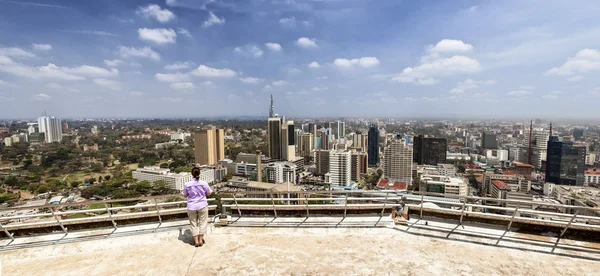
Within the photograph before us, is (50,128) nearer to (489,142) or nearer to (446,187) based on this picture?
(446,187)

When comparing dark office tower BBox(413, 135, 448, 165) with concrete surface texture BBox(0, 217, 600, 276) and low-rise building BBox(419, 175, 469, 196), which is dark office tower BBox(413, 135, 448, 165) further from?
concrete surface texture BBox(0, 217, 600, 276)

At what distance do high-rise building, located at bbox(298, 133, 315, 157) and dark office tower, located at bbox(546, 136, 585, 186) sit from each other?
117 ft

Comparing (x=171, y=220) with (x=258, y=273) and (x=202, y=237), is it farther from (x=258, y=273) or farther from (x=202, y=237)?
(x=258, y=273)

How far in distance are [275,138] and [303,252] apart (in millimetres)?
45828

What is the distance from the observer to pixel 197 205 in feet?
10.4

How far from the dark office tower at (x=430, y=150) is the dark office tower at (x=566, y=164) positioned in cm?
1403

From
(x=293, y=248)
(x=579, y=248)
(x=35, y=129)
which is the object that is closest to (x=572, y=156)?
(x=579, y=248)

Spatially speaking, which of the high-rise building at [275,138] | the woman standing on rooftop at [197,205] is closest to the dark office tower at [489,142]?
the high-rise building at [275,138]

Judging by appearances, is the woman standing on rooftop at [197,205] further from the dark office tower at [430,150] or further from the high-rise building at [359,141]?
the high-rise building at [359,141]

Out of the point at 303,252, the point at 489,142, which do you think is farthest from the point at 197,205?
the point at 489,142

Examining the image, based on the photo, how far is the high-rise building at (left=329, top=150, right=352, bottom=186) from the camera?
33.4 meters

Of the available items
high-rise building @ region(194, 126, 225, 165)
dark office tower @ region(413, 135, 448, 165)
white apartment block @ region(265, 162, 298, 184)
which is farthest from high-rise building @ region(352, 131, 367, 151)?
high-rise building @ region(194, 126, 225, 165)

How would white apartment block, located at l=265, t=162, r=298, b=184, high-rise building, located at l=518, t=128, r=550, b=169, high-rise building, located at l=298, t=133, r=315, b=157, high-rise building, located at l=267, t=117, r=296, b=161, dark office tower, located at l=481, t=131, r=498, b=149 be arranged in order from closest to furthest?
1. white apartment block, located at l=265, t=162, r=298, b=184
2. high-rise building, located at l=518, t=128, r=550, b=169
3. high-rise building, located at l=267, t=117, r=296, b=161
4. high-rise building, located at l=298, t=133, r=315, b=157
5. dark office tower, located at l=481, t=131, r=498, b=149

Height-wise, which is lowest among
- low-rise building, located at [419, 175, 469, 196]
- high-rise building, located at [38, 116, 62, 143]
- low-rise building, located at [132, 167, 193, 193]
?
low-rise building, located at [132, 167, 193, 193]
